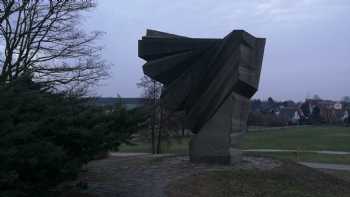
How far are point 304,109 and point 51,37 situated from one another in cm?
6535

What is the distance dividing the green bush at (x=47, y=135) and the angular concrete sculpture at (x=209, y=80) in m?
4.13

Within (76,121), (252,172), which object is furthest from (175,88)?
(76,121)

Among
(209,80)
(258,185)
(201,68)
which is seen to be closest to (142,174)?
(258,185)

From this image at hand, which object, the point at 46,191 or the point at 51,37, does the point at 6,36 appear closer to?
the point at 51,37

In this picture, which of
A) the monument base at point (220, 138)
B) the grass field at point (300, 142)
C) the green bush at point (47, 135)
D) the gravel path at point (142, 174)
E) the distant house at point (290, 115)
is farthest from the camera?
the distant house at point (290, 115)

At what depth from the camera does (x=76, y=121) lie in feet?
28.6

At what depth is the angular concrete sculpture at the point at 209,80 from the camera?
45.4 feet

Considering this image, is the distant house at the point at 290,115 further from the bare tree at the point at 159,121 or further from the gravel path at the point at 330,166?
the gravel path at the point at 330,166

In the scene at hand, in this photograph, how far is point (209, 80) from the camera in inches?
559

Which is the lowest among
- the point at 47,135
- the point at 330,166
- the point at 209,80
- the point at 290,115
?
the point at 330,166

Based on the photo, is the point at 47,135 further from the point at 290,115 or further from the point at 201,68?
the point at 290,115

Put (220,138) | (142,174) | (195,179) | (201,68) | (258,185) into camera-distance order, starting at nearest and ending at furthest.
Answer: (258,185)
(195,179)
(142,174)
(220,138)
(201,68)

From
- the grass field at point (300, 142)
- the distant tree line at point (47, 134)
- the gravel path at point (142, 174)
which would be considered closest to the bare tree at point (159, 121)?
the grass field at point (300, 142)

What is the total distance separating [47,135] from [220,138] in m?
Answer: 6.19
